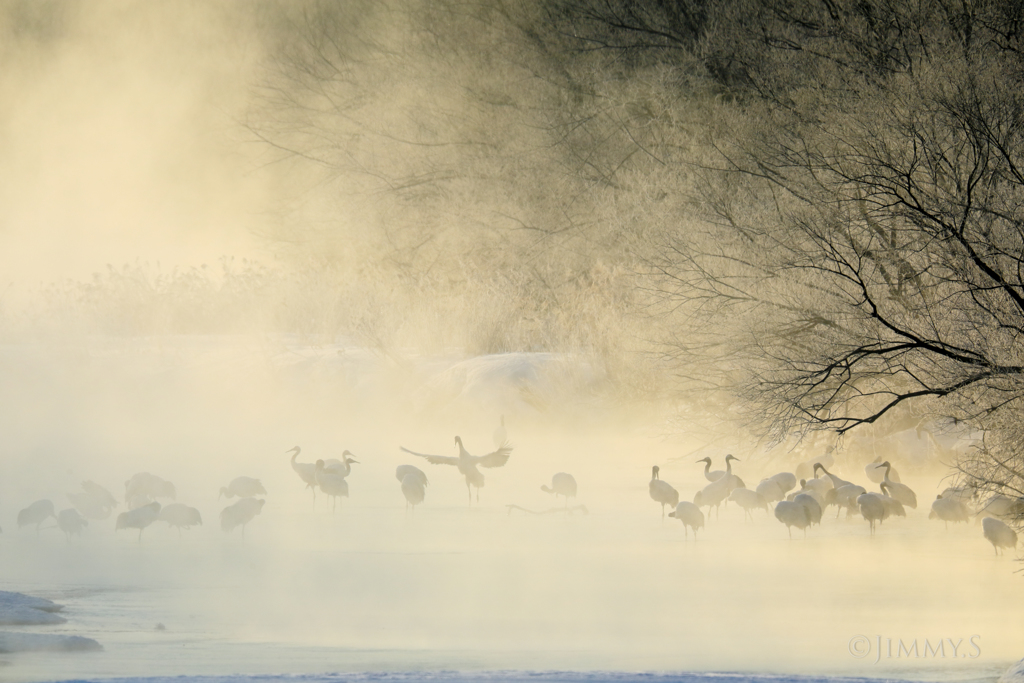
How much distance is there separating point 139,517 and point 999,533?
3.85 meters

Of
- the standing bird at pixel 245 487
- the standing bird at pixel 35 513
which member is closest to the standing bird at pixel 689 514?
the standing bird at pixel 245 487

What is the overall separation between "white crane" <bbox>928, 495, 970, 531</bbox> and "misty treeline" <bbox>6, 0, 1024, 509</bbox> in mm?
388

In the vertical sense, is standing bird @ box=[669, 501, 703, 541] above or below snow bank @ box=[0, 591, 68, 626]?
above

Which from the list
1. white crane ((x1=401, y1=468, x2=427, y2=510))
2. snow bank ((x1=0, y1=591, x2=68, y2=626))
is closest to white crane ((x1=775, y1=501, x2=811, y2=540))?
white crane ((x1=401, y1=468, x2=427, y2=510))

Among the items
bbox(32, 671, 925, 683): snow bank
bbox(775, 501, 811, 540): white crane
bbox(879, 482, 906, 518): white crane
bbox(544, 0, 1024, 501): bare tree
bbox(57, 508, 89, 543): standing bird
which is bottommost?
bbox(32, 671, 925, 683): snow bank

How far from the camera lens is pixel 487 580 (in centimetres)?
479

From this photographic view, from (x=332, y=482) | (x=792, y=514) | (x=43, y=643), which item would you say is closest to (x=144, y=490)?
(x=332, y=482)

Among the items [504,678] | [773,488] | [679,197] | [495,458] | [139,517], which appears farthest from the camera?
[679,197]

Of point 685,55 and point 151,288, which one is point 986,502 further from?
point 151,288

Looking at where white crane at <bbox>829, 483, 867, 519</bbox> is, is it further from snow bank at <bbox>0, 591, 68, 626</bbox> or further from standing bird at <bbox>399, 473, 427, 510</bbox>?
snow bank at <bbox>0, 591, 68, 626</bbox>

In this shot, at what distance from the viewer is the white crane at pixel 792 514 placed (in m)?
5.72

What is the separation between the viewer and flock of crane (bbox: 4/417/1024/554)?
5.56 meters

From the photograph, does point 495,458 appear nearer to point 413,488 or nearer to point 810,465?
point 413,488

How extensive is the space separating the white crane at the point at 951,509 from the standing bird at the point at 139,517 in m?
3.74
